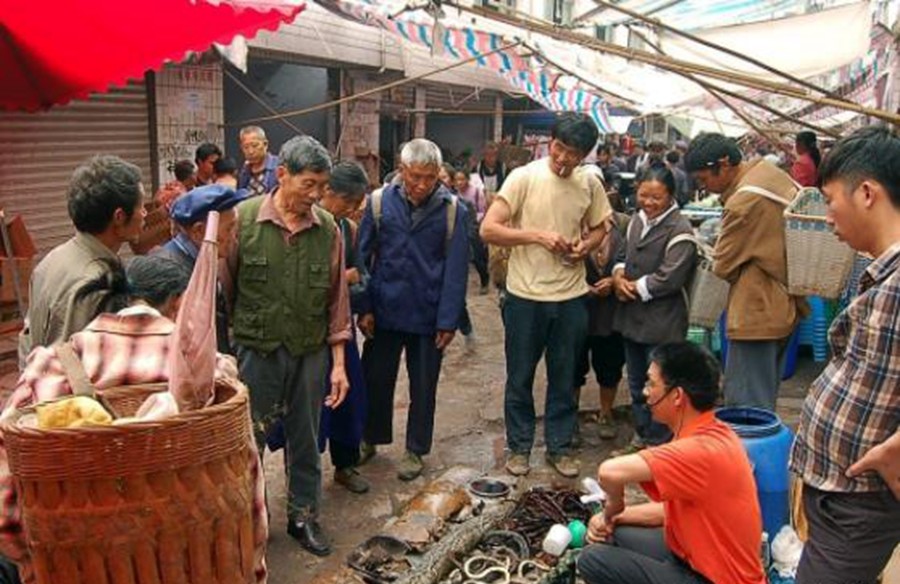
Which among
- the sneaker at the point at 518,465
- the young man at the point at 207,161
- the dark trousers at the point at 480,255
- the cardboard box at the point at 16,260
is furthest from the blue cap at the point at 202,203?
the dark trousers at the point at 480,255

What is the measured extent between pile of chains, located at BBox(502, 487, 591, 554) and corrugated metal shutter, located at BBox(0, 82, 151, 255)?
15.5 ft

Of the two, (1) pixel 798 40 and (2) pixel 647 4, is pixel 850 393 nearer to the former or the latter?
(1) pixel 798 40

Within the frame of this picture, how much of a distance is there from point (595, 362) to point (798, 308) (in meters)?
1.54

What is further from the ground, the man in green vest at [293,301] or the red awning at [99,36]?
the red awning at [99,36]

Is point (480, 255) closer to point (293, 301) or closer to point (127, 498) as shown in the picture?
point (293, 301)

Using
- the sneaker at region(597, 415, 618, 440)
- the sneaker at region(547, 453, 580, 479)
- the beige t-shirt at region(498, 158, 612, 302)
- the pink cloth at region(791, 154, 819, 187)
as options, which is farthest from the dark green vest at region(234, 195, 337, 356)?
the pink cloth at region(791, 154, 819, 187)

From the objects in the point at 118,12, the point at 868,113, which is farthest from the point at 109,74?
the point at 868,113

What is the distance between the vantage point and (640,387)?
16.4 feet

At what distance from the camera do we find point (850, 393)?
228 cm

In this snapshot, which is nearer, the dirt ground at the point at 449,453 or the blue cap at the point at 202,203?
the blue cap at the point at 202,203

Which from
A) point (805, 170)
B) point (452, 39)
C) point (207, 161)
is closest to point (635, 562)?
A: point (207, 161)

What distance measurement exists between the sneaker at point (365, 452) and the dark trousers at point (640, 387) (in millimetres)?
1788

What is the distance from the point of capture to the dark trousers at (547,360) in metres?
4.66

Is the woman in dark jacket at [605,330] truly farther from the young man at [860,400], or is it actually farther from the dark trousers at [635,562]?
the young man at [860,400]
